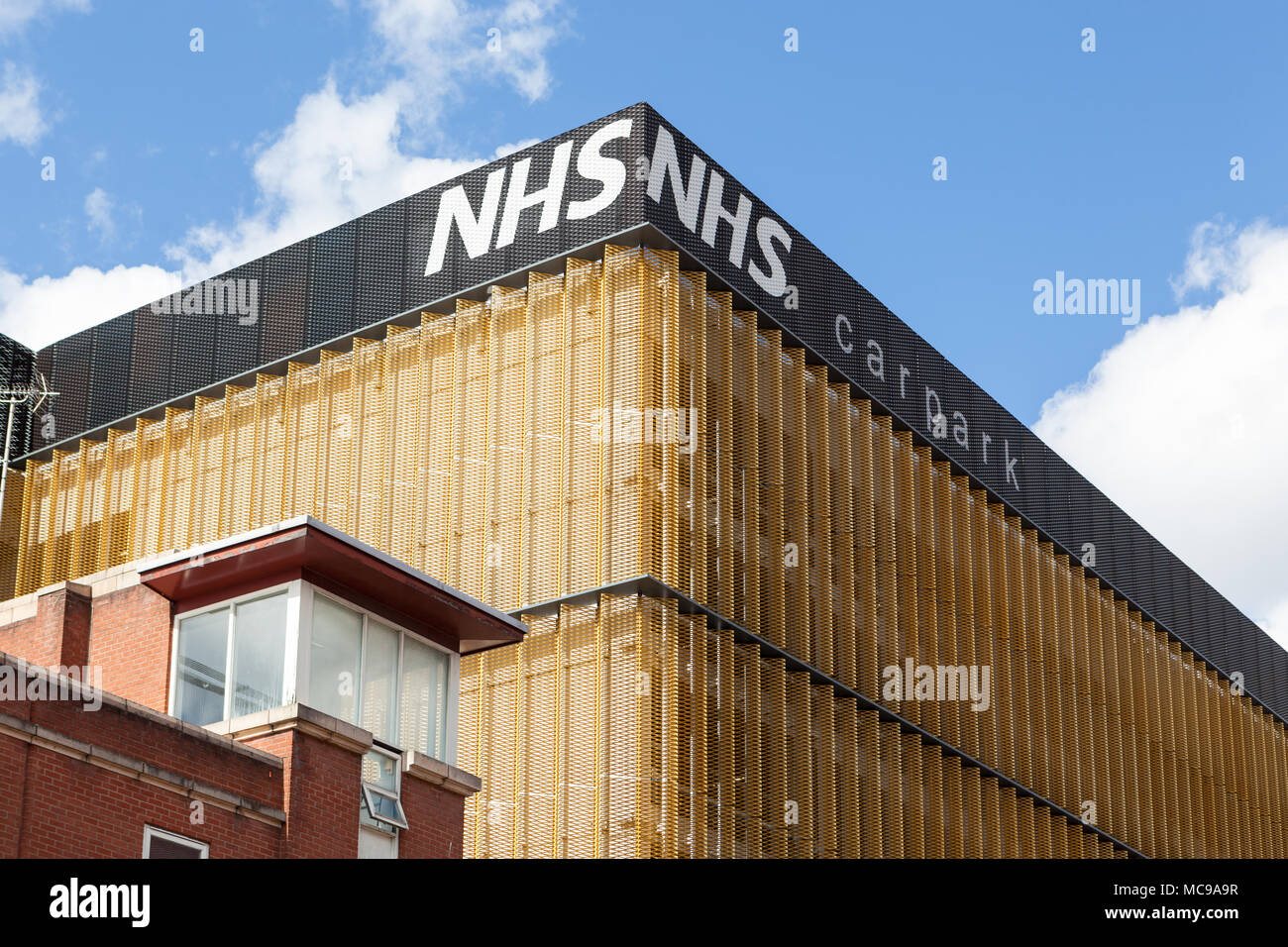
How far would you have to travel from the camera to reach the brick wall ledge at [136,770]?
2242cm

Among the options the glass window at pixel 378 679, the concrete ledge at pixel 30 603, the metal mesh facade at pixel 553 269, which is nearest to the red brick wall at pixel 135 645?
the concrete ledge at pixel 30 603

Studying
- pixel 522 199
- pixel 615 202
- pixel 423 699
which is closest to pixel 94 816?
pixel 423 699

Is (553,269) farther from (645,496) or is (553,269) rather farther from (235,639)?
(235,639)

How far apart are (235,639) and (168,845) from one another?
4321 mm

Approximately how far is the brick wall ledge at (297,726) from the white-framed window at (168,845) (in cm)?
182

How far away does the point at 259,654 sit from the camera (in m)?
27.4

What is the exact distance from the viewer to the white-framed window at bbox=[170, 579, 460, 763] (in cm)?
2709

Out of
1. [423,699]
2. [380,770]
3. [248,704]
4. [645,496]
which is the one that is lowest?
[380,770]

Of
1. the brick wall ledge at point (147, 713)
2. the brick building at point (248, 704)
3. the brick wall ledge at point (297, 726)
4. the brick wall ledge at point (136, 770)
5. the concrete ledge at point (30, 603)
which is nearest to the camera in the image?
the brick wall ledge at point (147, 713)

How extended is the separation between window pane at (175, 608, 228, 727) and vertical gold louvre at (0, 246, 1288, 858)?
1133cm

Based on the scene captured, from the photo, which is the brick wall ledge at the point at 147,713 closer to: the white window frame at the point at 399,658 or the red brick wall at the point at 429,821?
the white window frame at the point at 399,658

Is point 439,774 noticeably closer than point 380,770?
No
